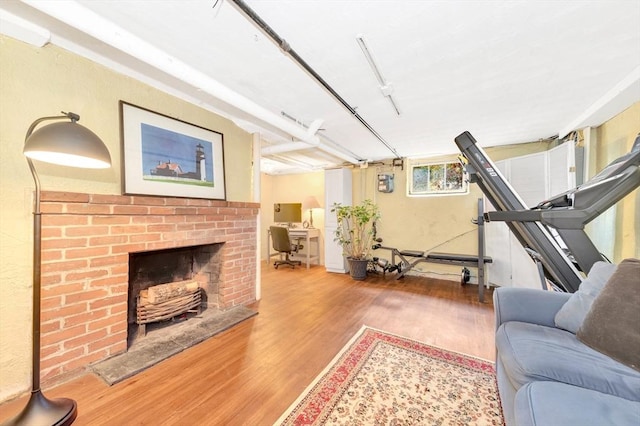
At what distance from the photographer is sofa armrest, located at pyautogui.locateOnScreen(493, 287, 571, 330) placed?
1.55 meters

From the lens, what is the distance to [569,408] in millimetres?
851

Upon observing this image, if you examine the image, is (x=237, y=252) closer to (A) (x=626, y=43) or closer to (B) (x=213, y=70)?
(B) (x=213, y=70)

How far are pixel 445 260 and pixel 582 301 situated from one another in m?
2.64

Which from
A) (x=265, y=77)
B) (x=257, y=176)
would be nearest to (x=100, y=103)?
(x=265, y=77)

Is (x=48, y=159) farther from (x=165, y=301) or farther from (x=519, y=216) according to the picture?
(x=519, y=216)

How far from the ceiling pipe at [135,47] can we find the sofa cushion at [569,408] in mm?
2535

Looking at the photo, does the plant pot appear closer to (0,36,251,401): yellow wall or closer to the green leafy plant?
the green leafy plant

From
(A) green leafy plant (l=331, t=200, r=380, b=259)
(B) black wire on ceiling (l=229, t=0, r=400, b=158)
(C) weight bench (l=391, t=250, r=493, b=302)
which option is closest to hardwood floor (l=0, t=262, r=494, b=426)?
(C) weight bench (l=391, t=250, r=493, b=302)

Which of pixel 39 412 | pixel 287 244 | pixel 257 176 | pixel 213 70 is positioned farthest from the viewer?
pixel 287 244

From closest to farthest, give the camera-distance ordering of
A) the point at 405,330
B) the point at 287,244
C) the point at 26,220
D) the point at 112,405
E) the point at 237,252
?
1. the point at 112,405
2. the point at 26,220
3. the point at 405,330
4. the point at 237,252
5. the point at 287,244

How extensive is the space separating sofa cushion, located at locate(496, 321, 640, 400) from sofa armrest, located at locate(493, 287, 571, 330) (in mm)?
175

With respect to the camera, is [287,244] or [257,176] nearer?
[257,176]

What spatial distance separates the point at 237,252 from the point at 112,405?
1.68m

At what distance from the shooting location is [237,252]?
300 cm
